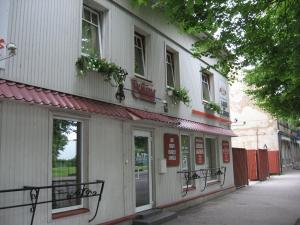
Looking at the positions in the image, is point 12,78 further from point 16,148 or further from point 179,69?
point 179,69

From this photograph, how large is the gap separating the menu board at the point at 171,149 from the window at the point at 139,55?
2.16m

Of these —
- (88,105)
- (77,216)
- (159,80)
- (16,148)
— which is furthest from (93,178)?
(159,80)

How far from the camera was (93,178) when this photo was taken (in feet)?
25.6

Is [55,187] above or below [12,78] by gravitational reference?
below

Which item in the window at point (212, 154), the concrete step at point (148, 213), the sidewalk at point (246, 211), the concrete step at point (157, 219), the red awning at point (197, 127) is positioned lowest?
the sidewalk at point (246, 211)

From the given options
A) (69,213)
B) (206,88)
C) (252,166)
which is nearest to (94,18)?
(69,213)

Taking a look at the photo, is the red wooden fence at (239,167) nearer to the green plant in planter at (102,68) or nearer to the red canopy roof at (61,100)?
the red canopy roof at (61,100)

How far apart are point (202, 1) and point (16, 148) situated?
16.5 feet

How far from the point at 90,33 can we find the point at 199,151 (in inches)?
269

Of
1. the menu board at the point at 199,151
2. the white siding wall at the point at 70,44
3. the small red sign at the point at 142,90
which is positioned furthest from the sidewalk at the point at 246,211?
the small red sign at the point at 142,90

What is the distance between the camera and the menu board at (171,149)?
11.1 metres

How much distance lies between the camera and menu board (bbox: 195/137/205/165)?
43.8 feet

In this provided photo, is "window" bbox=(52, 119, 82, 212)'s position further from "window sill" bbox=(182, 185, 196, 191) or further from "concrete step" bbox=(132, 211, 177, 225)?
"window sill" bbox=(182, 185, 196, 191)

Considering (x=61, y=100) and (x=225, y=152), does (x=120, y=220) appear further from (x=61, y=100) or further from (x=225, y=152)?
(x=225, y=152)
